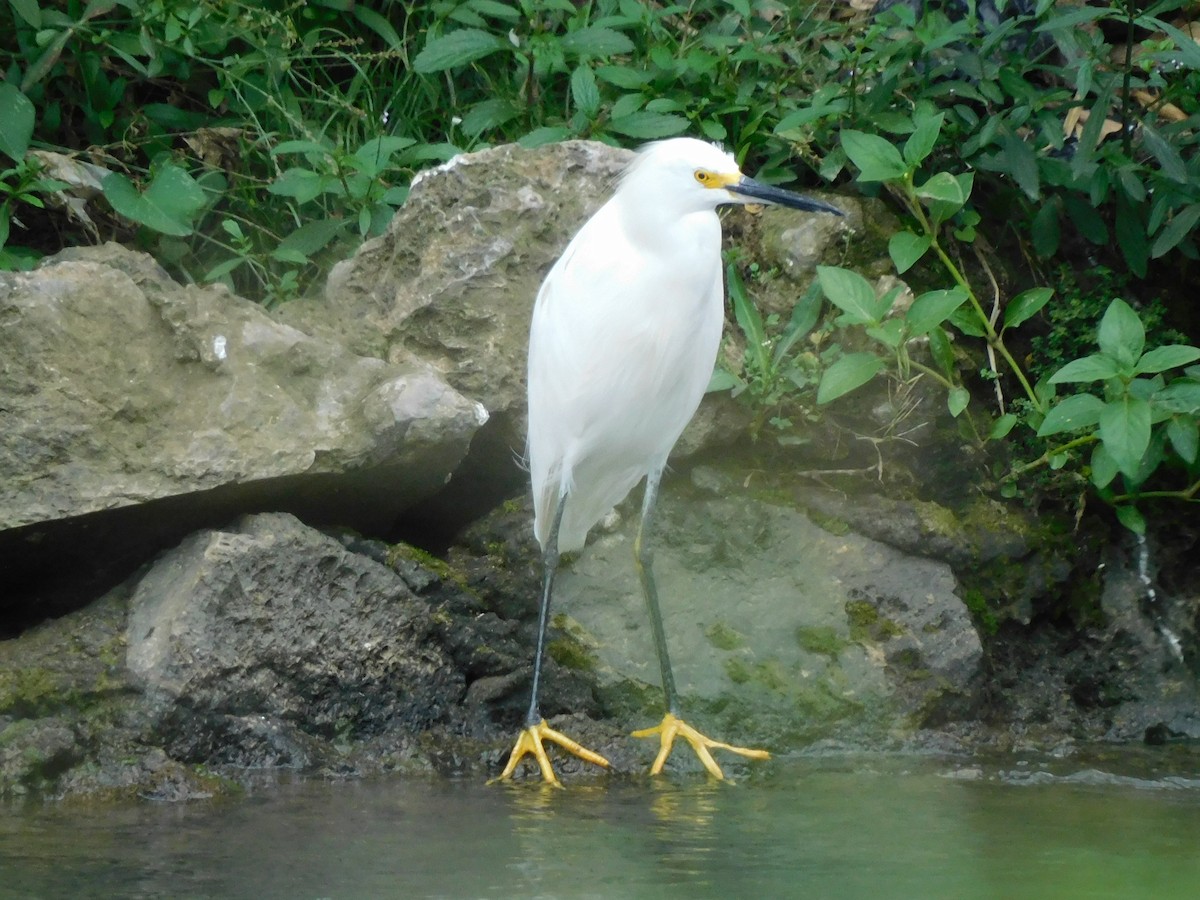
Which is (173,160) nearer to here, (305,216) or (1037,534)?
(305,216)

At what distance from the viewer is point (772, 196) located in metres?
3.36

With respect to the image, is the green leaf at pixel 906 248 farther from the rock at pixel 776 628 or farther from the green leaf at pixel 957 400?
the rock at pixel 776 628

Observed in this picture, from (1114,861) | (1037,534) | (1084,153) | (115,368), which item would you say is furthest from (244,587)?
(1084,153)

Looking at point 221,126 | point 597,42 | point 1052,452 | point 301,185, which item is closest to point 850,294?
point 1052,452

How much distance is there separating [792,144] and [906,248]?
714 mm

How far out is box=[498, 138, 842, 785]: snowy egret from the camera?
135 inches

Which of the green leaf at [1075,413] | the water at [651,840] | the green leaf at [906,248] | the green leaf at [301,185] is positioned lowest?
the water at [651,840]

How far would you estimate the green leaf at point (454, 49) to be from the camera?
461cm

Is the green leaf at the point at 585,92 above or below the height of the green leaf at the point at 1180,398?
above

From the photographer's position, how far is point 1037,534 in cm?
410

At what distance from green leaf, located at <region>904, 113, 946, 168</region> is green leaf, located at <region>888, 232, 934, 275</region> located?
221 millimetres

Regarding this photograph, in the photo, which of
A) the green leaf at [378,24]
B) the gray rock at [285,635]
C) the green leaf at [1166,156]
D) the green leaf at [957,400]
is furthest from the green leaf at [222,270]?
the green leaf at [1166,156]

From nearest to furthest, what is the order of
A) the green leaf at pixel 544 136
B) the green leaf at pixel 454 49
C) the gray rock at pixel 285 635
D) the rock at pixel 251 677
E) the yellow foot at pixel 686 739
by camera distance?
the rock at pixel 251 677
the gray rock at pixel 285 635
the yellow foot at pixel 686 739
the green leaf at pixel 544 136
the green leaf at pixel 454 49

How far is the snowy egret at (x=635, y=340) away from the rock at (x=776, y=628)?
171mm
